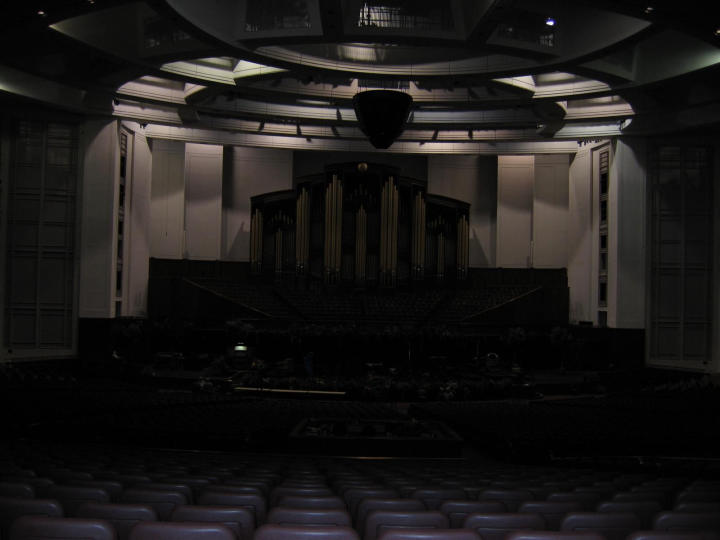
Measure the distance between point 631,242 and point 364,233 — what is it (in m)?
8.96

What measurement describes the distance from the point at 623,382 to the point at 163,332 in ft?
47.1

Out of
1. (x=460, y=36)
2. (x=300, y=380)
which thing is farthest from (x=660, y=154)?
(x=300, y=380)

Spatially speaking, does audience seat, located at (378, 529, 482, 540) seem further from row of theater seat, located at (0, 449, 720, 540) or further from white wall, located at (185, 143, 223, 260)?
white wall, located at (185, 143, 223, 260)

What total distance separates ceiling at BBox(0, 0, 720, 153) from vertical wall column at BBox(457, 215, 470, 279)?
121 inches

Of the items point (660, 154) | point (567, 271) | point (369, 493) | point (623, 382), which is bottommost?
point (623, 382)

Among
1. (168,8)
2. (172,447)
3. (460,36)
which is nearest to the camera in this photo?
(172,447)

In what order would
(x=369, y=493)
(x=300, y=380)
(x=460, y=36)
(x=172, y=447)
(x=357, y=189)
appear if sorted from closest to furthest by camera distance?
(x=369, y=493) < (x=172, y=447) < (x=460, y=36) < (x=300, y=380) < (x=357, y=189)

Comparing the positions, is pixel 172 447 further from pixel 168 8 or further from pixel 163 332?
pixel 163 332

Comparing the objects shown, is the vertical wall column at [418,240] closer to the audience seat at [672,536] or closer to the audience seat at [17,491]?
the audience seat at [17,491]

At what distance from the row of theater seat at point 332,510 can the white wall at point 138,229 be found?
17.3m

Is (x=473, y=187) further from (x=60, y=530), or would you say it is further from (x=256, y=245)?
(x=60, y=530)

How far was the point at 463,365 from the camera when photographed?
20391mm

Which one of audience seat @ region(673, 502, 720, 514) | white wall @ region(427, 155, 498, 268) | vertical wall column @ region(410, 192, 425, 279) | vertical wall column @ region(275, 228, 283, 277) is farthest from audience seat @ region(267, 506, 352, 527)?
white wall @ region(427, 155, 498, 268)

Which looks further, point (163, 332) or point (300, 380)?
point (163, 332)
